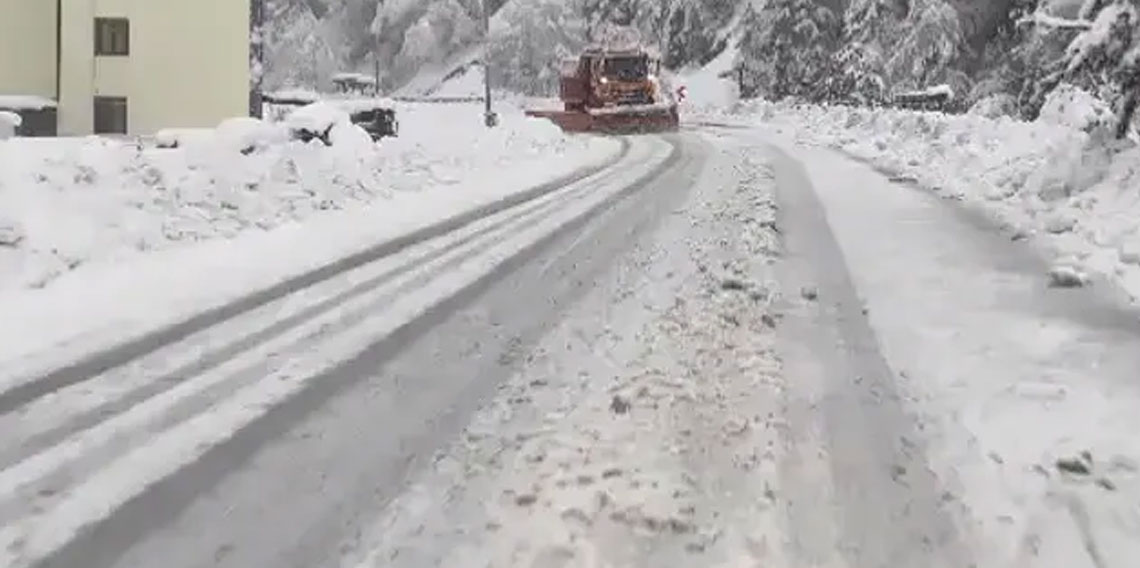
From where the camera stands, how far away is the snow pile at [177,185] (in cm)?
998

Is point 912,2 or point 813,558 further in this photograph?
point 912,2

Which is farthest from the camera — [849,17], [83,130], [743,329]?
[849,17]

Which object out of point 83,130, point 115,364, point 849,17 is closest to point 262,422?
point 115,364

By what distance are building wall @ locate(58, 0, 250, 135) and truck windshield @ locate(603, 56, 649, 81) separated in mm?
12013

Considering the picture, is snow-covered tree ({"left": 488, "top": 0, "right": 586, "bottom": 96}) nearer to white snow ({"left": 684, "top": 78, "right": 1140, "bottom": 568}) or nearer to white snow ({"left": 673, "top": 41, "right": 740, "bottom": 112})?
A: white snow ({"left": 673, "top": 41, "right": 740, "bottom": 112})

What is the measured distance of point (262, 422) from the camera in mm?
5395

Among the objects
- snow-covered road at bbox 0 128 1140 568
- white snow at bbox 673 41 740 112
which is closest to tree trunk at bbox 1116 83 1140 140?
snow-covered road at bbox 0 128 1140 568

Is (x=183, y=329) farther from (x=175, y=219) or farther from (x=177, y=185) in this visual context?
(x=177, y=185)

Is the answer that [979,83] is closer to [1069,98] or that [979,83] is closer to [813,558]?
[1069,98]

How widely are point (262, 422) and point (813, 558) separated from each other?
99.1 inches

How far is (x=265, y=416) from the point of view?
548 cm

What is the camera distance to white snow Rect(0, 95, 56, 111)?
26.7 m

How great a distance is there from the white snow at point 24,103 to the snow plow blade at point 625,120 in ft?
43.3

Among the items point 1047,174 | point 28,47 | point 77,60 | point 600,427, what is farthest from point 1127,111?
point 28,47
